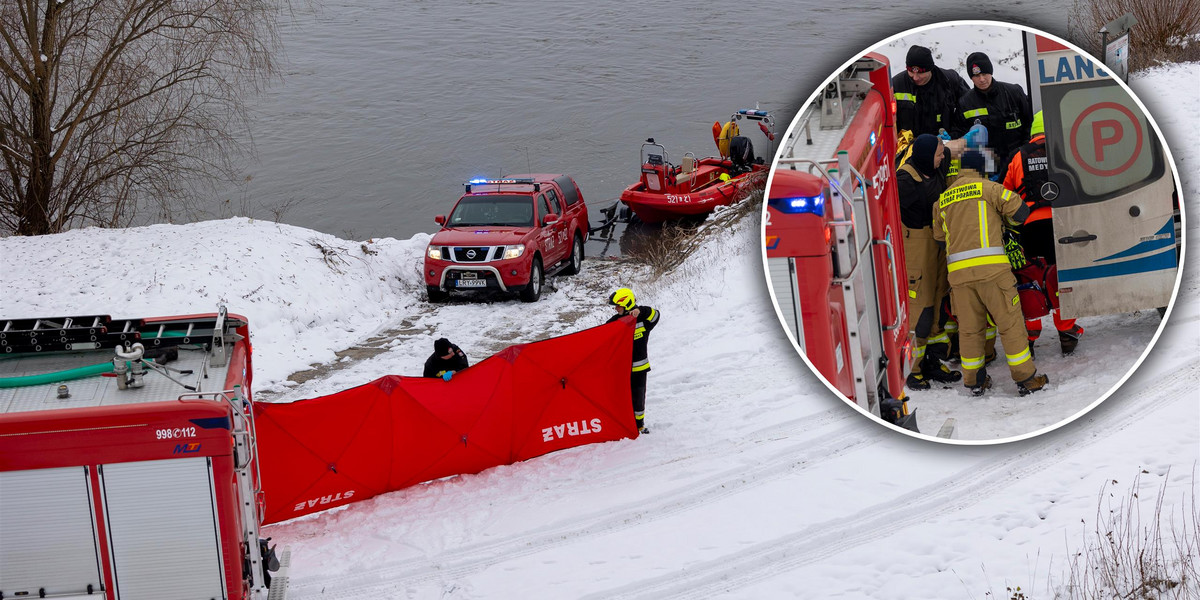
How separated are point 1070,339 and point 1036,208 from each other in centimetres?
45

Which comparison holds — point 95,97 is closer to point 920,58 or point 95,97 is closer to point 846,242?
point 846,242

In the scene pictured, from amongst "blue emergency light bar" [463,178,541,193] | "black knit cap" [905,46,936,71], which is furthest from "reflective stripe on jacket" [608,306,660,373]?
"blue emergency light bar" [463,178,541,193]

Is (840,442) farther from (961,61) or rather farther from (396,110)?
(396,110)

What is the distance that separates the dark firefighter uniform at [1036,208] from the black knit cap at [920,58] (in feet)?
1.31

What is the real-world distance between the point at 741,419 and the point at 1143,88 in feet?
27.2

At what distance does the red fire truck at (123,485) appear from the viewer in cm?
705

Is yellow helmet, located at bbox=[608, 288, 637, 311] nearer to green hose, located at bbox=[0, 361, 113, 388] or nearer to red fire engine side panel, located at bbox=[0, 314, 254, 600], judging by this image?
red fire engine side panel, located at bbox=[0, 314, 254, 600]

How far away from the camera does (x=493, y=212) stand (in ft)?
64.8

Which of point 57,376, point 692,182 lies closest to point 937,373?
point 57,376

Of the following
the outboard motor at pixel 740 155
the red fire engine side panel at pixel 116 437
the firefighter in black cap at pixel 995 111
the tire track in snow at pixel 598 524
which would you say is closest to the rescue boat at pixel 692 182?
the outboard motor at pixel 740 155

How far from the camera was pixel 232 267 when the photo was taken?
17375 millimetres

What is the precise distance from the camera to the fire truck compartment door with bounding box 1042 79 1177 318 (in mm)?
2982

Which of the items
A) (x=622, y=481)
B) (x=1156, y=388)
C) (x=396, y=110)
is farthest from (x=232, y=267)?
(x=396, y=110)

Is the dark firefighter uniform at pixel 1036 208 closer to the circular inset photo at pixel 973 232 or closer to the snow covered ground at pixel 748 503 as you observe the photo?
the circular inset photo at pixel 973 232
